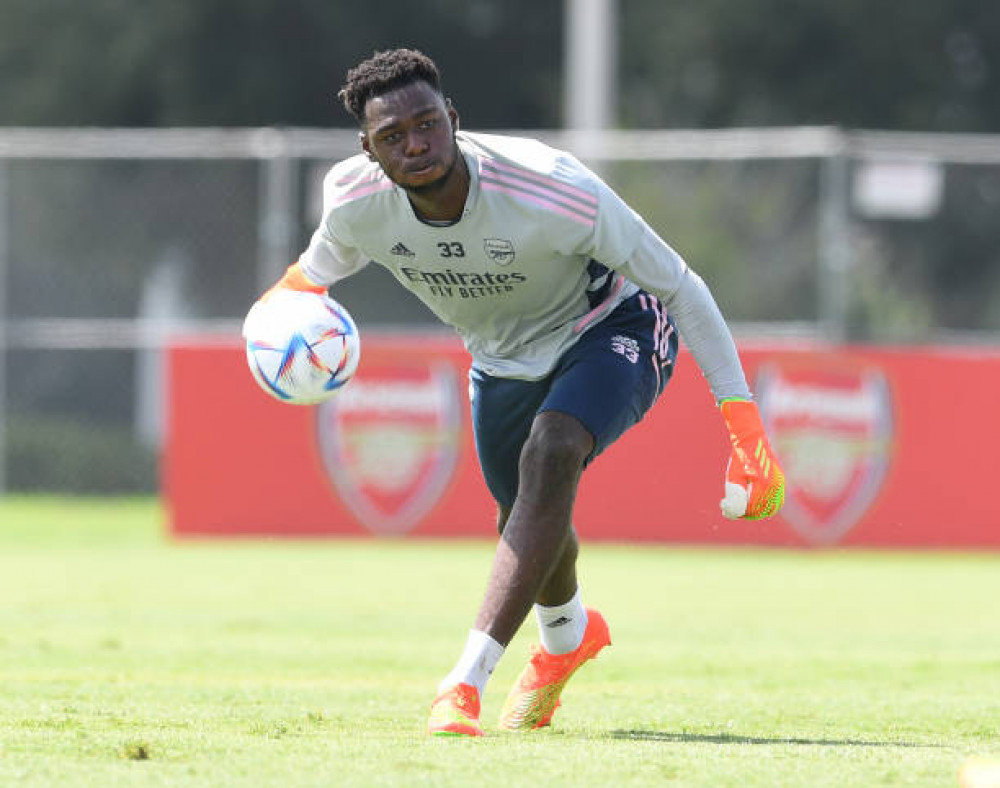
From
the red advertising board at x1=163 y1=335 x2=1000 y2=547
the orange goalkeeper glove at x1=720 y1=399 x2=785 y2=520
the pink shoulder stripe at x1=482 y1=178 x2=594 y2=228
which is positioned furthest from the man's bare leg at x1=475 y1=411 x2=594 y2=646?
the red advertising board at x1=163 y1=335 x2=1000 y2=547

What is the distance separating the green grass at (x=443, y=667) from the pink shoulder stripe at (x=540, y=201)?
1.46 meters

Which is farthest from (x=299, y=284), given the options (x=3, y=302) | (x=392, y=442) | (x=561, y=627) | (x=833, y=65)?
(x=833, y=65)

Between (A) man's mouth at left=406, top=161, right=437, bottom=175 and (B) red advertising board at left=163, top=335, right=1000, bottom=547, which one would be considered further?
(B) red advertising board at left=163, top=335, right=1000, bottom=547

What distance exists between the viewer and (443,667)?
7848mm

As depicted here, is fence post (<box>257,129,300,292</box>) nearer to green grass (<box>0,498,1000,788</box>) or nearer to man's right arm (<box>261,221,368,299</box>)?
green grass (<box>0,498,1000,788</box>)

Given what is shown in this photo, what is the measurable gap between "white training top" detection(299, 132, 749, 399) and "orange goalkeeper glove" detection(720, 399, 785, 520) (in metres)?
0.08

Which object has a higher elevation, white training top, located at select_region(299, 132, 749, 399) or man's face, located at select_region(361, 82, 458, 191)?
man's face, located at select_region(361, 82, 458, 191)

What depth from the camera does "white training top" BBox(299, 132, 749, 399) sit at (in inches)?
228

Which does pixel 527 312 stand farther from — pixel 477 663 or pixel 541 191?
pixel 477 663

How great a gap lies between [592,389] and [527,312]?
38cm

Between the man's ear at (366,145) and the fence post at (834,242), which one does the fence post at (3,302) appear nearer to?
the fence post at (834,242)

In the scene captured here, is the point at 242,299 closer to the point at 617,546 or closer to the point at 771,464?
the point at 617,546

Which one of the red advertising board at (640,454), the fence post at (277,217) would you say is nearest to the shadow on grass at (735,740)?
the red advertising board at (640,454)

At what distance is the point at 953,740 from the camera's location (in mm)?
5797
